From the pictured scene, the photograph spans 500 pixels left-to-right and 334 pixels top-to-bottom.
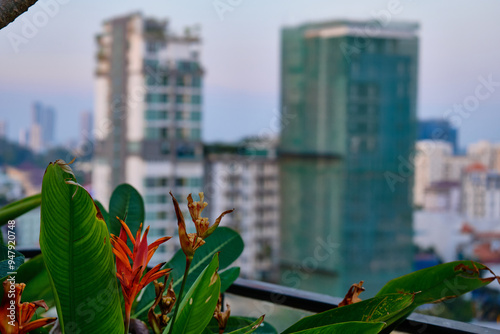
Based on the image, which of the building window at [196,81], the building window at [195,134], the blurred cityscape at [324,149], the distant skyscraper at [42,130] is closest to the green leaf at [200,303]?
the distant skyscraper at [42,130]

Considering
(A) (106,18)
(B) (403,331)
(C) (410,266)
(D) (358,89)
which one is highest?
(A) (106,18)

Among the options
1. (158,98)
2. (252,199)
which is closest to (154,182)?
(158,98)

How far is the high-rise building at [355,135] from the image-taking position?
1398 cm

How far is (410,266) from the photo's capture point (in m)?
15.0

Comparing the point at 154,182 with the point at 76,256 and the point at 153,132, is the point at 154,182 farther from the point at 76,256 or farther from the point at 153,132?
the point at 76,256

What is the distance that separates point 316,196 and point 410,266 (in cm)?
310

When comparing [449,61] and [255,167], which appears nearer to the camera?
[449,61]

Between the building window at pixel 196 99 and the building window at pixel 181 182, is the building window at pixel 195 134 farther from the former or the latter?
the building window at pixel 181 182

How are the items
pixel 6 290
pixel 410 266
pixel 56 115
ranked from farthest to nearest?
pixel 410 266 → pixel 56 115 → pixel 6 290

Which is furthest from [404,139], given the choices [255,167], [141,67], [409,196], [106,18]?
[106,18]

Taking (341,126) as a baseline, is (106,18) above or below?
above

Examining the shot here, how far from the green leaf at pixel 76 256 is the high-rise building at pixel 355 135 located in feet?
45.4

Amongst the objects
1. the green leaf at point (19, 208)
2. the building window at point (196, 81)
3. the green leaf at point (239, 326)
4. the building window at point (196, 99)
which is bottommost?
the green leaf at point (239, 326)

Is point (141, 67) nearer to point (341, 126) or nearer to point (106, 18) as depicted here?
point (106, 18)
